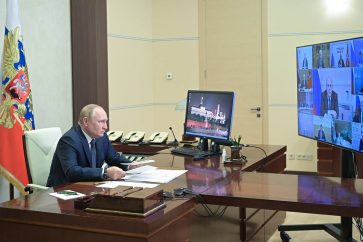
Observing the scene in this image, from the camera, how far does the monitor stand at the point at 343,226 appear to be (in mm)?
3312

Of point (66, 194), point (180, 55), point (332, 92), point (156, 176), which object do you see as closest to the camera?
point (66, 194)

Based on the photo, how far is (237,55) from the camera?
692 cm

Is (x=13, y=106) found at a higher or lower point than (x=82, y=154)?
higher

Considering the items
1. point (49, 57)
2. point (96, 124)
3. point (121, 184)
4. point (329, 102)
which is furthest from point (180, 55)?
point (121, 184)

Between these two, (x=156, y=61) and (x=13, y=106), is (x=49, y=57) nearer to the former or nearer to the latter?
(x=13, y=106)

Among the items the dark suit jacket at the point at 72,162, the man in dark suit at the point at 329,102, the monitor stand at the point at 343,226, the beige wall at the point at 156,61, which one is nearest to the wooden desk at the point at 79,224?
the dark suit jacket at the point at 72,162

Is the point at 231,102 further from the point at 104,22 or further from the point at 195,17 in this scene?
the point at 195,17

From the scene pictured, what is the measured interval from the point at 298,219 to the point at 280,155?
2.83ft

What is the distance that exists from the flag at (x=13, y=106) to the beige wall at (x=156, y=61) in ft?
7.67

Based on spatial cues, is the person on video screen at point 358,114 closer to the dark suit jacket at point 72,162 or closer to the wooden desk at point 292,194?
the wooden desk at point 292,194

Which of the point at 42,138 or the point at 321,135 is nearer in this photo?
the point at 321,135

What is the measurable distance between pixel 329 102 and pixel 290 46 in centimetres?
369

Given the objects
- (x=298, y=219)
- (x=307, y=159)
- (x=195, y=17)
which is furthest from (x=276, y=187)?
(x=195, y=17)

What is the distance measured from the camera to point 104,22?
5.52m
